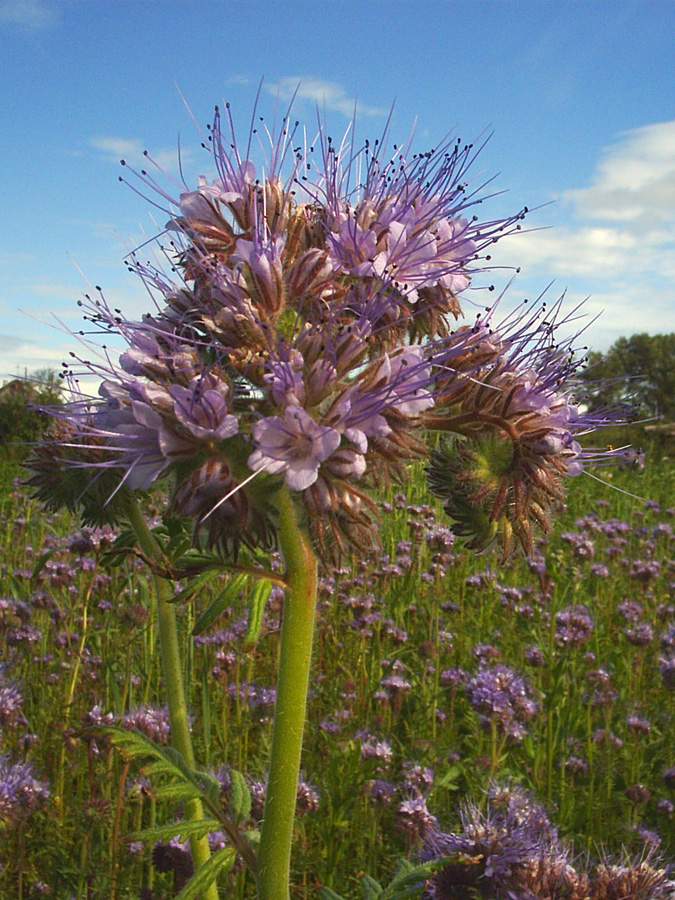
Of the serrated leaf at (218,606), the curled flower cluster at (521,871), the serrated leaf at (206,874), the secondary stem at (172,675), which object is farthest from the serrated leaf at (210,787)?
the curled flower cluster at (521,871)

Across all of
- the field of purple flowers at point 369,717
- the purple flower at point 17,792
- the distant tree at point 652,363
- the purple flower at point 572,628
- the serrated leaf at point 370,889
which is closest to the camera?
the serrated leaf at point 370,889

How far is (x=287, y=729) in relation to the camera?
174 cm

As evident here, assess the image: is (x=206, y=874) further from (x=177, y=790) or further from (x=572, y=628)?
(x=572, y=628)

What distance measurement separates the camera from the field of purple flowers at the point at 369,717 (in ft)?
10.6

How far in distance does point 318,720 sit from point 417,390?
348 centimetres

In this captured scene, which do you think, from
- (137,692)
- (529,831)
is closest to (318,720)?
(137,692)

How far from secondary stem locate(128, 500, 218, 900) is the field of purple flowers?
0.20 metres

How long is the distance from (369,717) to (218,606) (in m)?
2.97

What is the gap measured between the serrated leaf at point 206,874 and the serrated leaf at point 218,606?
0.55 meters

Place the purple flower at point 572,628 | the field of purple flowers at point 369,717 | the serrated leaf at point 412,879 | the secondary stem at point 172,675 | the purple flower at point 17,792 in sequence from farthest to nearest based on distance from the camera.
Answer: the purple flower at point 572,628 < the field of purple flowers at point 369,717 < the purple flower at point 17,792 < the secondary stem at point 172,675 < the serrated leaf at point 412,879

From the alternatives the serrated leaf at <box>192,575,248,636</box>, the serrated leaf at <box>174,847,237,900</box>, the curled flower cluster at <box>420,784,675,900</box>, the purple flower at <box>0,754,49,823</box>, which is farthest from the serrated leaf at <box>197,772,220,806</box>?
the purple flower at <box>0,754,49,823</box>

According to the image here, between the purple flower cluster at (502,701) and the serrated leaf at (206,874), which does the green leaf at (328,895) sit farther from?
the purple flower cluster at (502,701)

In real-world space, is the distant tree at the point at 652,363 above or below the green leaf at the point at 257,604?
above

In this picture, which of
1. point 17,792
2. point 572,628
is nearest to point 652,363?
point 572,628
